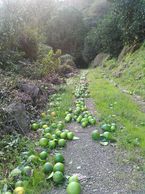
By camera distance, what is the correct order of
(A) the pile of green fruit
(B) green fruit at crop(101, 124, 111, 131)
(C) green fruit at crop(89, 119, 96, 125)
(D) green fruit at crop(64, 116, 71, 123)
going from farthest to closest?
(D) green fruit at crop(64, 116, 71, 123) < (C) green fruit at crop(89, 119, 96, 125) < (B) green fruit at crop(101, 124, 111, 131) < (A) the pile of green fruit

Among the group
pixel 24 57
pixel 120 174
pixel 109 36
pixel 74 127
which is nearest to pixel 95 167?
pixel 120 174

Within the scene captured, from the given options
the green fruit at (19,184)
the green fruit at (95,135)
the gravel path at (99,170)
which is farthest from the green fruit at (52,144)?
the green fruit at (19,184)

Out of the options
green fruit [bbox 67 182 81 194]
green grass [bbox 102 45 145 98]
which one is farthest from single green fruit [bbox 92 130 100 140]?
green grass [bbox 102 45 145 98]

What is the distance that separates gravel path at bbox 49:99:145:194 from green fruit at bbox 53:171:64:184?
10cm

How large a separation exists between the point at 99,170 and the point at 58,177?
831mm

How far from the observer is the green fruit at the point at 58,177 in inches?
189

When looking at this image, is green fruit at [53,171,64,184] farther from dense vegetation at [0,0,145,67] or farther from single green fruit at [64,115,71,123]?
dense vegetation at [0,0,145,67]

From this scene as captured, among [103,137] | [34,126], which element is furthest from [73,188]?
[34,126]

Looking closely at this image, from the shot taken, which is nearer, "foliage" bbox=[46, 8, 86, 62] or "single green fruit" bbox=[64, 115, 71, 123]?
"single green fruit" bbox=[64, 115, 71, 123]

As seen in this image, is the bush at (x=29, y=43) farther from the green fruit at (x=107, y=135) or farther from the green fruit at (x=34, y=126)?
the green fruit at (x=107, y=135)

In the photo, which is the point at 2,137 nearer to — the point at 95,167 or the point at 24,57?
the point at 95,167

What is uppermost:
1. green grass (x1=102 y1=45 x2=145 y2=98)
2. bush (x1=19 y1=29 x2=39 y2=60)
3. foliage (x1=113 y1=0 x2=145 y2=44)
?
foliage (x1=113 y1=0 x2=145 y2=44)

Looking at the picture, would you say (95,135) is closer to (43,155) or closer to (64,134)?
(64,134)

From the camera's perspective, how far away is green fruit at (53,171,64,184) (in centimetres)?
479
